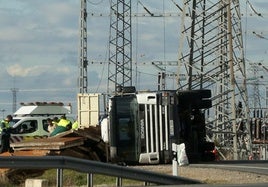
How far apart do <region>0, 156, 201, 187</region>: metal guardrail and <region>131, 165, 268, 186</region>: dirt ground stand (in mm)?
3138

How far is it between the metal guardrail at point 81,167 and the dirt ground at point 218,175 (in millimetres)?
3138

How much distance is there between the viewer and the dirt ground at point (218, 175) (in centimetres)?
1962

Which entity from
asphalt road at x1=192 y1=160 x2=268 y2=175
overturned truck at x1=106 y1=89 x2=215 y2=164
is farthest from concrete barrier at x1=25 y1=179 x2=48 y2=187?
overturned truck at x1=106 y1=89 x2=215 y2=164

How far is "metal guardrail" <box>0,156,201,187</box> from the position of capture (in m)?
14.8

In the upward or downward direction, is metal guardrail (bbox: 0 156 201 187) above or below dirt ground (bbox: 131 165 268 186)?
above

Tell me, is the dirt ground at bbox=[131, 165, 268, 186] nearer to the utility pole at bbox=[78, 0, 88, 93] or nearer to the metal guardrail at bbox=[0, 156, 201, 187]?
the metal guardrail at bbox=[0, 156, 201, 187]

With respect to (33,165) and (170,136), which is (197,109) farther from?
(33,165)

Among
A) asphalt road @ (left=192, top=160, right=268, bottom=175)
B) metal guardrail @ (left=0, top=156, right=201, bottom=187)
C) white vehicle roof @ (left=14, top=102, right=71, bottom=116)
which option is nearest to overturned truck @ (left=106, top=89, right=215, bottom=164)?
asphalt road @ (left=192, top=160, right=268, bottom=175)

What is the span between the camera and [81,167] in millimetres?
15359

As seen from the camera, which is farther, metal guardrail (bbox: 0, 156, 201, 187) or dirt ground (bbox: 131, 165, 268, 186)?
dirt ground (bbox: 131, 165, 268, 186)

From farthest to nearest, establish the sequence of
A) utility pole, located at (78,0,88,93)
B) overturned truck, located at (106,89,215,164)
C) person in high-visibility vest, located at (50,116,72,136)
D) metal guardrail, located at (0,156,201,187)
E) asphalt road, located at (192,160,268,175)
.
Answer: utility pole, located at (78,0,88,93) → person in high-visibility vest, located at (50,116,72,136) → overturned truck, located at (106,89,215,164) → asphalt road, located at (192,160,268,175) → metal guardrail, located at (0,156,201,187)

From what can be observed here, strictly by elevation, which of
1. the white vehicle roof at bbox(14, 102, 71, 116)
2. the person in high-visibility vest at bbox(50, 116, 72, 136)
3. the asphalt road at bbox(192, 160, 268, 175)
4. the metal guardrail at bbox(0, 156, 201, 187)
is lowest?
the asphalt road at bbox(192, 160, 268, 175)

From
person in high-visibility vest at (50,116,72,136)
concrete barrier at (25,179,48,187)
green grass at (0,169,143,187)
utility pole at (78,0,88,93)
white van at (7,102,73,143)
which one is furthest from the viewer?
utility pole at (78,0,88,93)

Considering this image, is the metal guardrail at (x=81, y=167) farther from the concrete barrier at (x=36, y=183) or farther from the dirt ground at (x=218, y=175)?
the dirt ground at (x=218, y=175)
